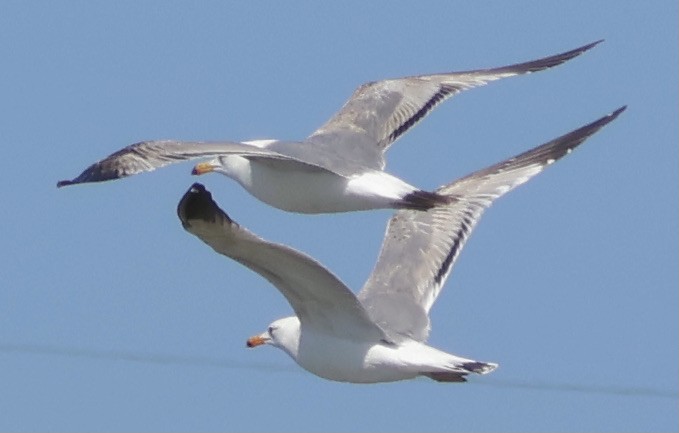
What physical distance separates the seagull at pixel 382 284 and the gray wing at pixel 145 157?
30 centimetres

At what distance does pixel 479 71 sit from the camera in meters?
16.2

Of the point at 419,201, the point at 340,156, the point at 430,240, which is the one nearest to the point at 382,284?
the point at 430,240

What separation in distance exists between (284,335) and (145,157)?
1.80 m

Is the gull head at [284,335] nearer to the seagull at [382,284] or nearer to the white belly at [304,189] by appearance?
the seagull at [382,284]

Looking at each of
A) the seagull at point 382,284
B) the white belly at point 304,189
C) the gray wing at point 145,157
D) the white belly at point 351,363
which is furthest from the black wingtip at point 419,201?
the gray wing at point 145,157

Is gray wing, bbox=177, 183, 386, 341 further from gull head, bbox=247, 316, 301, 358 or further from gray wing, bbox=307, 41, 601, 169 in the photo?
gray wing, bbox=307, 41, 601, 169

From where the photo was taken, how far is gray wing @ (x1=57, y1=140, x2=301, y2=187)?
12.1 m

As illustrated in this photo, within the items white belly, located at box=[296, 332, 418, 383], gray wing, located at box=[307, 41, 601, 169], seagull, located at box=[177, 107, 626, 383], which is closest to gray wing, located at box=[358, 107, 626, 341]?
seagull, located at box=[177, 107, 626, 383]

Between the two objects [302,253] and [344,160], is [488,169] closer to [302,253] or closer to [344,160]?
[344,160]

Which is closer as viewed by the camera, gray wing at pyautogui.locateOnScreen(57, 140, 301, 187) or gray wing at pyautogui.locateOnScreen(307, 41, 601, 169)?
gray wing at pyautogui.locateOnScreen(57, 140, 301, 187)

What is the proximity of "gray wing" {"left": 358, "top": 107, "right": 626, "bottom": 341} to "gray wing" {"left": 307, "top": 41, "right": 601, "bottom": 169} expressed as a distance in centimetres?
47

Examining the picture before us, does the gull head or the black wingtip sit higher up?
the black wingtip

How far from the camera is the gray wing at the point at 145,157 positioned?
39.6ft

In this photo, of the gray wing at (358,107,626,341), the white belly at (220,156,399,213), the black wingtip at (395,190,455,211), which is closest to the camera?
the black wingtip at (395,190,455,211)
